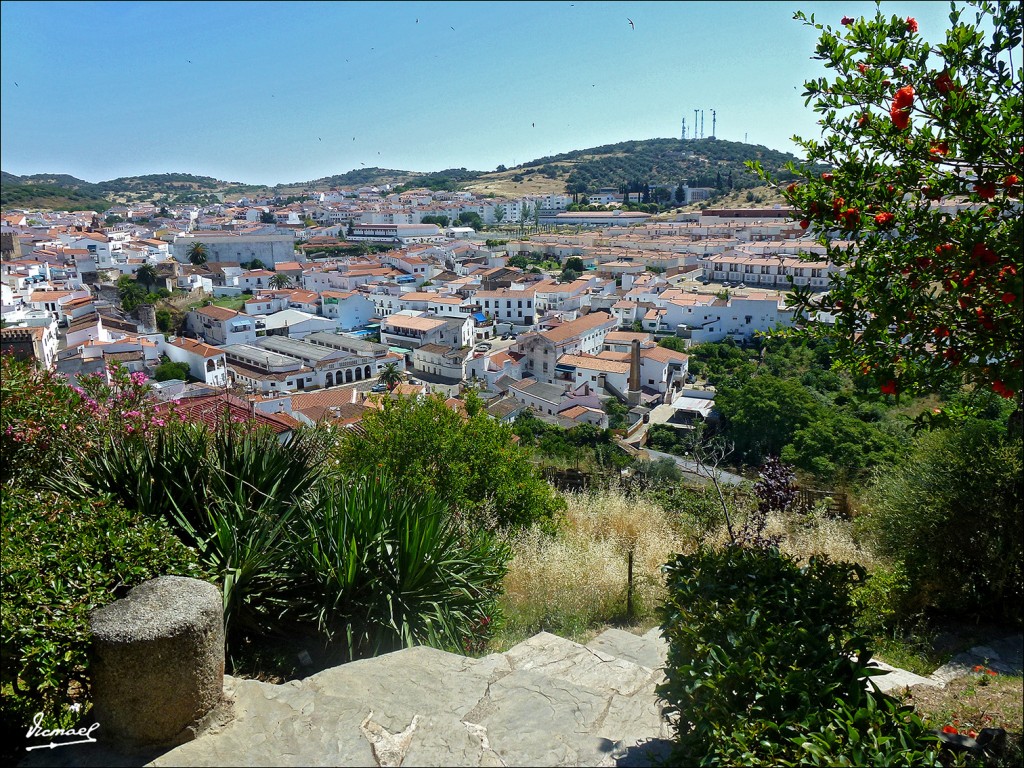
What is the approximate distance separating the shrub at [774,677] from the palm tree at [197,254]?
71993mm

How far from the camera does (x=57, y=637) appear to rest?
2508mm

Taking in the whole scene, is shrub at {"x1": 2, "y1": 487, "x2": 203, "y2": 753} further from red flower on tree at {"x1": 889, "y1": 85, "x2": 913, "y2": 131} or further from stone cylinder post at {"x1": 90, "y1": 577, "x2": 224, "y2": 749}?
red flower on tree at {"x1": 889, "y1": 85, "x2": 913, "y2": 131}

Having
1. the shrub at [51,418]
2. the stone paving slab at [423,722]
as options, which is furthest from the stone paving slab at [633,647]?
the shrub at [51,418]

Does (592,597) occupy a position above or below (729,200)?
below

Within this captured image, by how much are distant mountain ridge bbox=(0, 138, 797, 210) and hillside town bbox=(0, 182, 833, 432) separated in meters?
29.6

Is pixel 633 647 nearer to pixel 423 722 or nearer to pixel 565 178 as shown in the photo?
pixel 423 722

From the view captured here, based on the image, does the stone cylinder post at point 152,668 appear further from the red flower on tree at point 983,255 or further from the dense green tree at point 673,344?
the dense green tree at point 673,344

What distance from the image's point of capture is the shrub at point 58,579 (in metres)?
2.46

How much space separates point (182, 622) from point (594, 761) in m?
1.62

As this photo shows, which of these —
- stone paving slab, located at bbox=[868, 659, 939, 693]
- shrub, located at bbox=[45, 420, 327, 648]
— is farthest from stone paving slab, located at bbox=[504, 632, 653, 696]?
shrub, located at bbox=[45, 420, 327, 648]

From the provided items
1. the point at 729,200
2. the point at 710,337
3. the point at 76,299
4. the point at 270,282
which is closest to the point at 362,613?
the point at 76,299

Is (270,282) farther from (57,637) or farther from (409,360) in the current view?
(57,637)

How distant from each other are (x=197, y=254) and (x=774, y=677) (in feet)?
244

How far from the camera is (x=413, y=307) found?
52562mm
